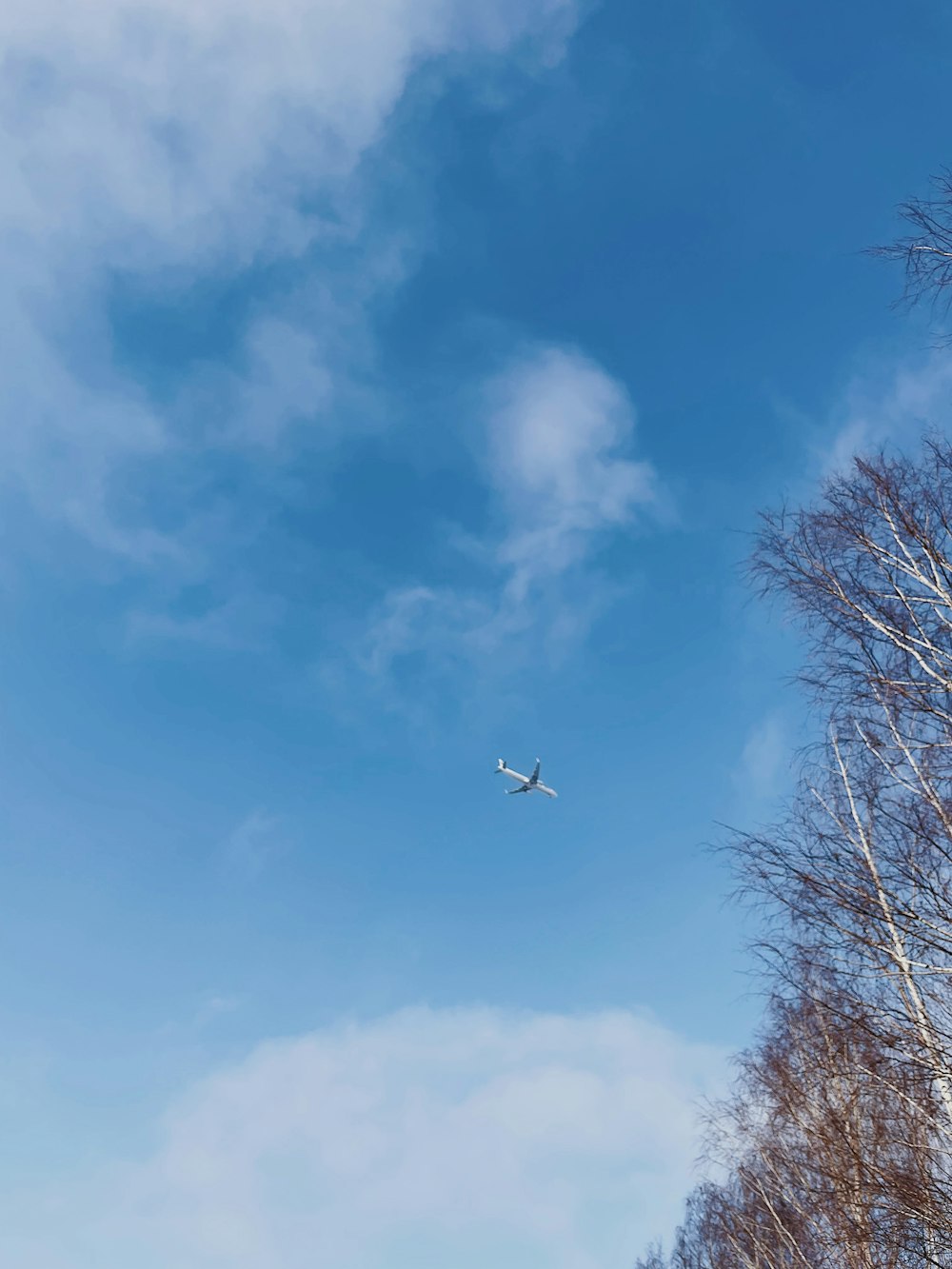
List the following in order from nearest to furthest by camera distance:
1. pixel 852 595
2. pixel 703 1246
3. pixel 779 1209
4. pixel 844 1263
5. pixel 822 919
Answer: pixel 822 919
pixel 852 595
pixel 844 1263
pixel 779 1209
pixel 703 1246

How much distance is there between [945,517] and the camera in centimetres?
749

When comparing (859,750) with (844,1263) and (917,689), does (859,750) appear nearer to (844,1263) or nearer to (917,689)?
(917,689)

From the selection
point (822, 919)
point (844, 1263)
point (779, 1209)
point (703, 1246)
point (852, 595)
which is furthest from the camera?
point (703, 1246)

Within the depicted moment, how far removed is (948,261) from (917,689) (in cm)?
319

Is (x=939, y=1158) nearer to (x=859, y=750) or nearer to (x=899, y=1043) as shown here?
(x=899, y=1043)


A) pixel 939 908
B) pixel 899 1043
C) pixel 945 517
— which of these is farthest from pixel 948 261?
pixel 899 1043

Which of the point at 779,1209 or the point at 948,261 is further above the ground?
the point at 948,261

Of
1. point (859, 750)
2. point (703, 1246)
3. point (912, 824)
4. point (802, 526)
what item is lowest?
point (703, 1246)

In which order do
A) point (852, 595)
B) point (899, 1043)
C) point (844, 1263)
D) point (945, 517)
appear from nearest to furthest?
1. point (899, 1043)
2. point (945, 517)
3. point (852, 595)
4. point (844, 1263)

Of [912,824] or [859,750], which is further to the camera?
[859,750]

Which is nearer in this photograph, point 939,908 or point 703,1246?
point 939,908

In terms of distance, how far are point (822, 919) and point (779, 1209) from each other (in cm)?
1505

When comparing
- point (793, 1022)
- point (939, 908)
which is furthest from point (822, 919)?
point (793, 1022)

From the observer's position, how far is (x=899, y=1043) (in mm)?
6176
